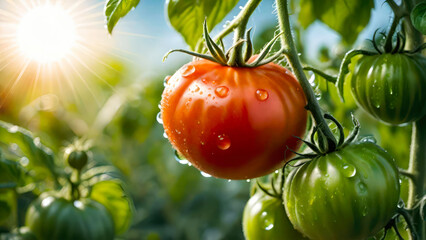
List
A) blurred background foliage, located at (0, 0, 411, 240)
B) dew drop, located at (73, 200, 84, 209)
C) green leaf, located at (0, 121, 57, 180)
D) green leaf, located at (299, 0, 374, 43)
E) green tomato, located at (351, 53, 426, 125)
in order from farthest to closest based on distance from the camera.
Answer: blurred background foliage, located at (0, 0, 411, 240) < dew drop, located at (73, 200, 84, 209) < green leaf, located at (0, 121, 57, 180) < green leaf, located at (299, 0, 374, 43) < green tomato, located at (351, 53, 426, 125)

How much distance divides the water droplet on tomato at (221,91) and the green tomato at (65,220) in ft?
2.37

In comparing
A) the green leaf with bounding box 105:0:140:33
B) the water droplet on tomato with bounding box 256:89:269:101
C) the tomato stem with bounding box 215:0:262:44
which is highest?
the green leaf with bounding box 105:0:140:33

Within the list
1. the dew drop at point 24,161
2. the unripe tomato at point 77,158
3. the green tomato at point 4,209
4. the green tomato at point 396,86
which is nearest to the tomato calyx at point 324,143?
the green tomato at point 396,86

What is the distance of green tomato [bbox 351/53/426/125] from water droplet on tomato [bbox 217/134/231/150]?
27 centimetres

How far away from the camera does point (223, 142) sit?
0.68 m

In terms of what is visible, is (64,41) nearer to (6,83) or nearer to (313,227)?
(6,83)

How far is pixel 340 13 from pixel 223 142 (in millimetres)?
416

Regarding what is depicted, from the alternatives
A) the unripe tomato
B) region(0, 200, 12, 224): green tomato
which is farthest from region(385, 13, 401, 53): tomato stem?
region(0, 200, 12, 224): green tomato

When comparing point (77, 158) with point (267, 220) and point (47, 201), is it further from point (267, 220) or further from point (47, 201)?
point (267, 220)

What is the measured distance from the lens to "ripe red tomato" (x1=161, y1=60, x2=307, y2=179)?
673 mm

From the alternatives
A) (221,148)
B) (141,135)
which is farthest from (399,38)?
(141,135)

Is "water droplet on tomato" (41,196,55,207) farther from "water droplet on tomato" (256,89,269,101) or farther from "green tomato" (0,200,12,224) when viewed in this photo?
"water droplet on tomato" (256,89,269,101)

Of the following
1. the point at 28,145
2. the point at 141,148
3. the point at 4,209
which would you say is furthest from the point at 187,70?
the point at 141,148

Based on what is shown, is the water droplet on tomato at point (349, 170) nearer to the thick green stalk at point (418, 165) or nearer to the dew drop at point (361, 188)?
the dew drop at point (361, 188)
